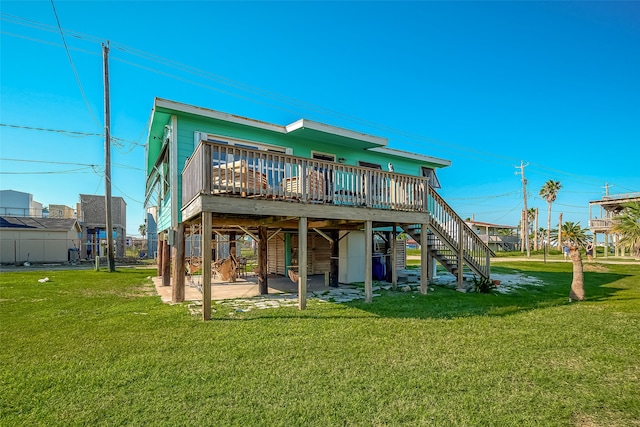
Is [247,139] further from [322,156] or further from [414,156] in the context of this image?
[414,156]

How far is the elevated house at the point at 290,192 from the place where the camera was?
6809mm

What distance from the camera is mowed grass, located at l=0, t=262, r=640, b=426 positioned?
10.2 feet

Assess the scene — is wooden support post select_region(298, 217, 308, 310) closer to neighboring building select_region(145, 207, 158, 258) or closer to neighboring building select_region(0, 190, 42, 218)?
neighboring building select_region(145, 207, 158, 258)

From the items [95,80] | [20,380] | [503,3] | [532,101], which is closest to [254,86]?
[95,80]

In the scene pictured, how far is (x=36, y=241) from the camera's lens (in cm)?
2270

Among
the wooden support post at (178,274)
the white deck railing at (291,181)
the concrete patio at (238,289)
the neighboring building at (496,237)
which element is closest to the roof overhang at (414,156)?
the white deck railing at (291,181)

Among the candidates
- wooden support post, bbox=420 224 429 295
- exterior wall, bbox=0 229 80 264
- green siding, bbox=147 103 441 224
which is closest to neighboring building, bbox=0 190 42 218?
exterior wall, bbox=0 229 80 264

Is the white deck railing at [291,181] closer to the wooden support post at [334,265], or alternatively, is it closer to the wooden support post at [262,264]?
the wooden support post at [262,264]

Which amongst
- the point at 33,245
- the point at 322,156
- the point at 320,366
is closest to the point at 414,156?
the point at 322,156

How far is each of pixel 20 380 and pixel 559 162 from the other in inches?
2127

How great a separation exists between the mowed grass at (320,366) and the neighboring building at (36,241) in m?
19.2

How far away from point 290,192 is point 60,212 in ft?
136

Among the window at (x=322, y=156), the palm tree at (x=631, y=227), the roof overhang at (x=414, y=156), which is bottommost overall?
the palm tree at (x=631, y=227)

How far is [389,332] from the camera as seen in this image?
5.77 meters
